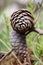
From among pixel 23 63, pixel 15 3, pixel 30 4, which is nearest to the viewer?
pixel 23 63

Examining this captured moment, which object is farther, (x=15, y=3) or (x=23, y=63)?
(x=15, y=3)

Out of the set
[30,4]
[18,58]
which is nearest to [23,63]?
[18,58]

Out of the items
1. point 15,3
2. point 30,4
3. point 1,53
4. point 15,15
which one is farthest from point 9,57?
point 15,3

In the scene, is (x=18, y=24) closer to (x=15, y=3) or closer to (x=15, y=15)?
(x=15, y=15)

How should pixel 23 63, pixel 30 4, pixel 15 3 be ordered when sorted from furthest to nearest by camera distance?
pixel 15 3
pixel 30 4
pixel 23 63

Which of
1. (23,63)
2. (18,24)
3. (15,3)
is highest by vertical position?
(18,24)

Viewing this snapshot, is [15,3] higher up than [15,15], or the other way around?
[15,15]
